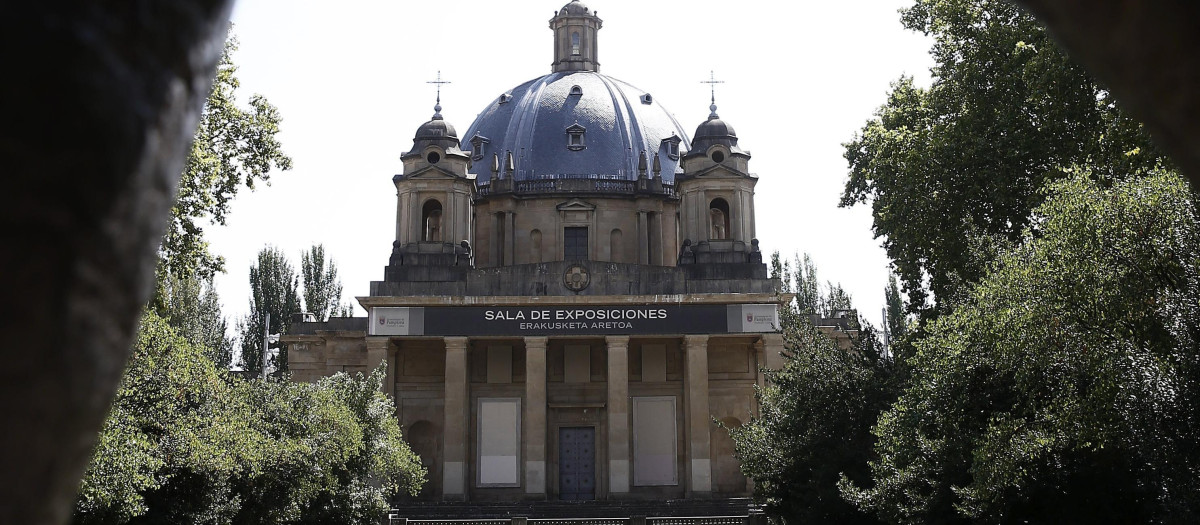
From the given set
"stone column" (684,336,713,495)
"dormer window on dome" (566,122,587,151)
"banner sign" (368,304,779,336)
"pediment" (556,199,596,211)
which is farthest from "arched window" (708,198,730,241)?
"dormer window on dome" (566,122,587,151)

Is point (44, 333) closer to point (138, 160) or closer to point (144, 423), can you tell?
point (138, 160)

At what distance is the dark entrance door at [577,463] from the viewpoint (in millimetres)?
47188

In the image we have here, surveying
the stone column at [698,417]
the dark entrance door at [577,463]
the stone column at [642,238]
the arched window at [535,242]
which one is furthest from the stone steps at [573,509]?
the arched window at [535,242]

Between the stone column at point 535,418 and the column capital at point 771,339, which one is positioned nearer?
the stone column at point 535,418

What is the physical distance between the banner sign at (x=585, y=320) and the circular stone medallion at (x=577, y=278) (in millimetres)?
766

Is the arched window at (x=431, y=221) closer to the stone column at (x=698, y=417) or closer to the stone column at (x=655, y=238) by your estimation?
the stone column at (x=655, y=238)

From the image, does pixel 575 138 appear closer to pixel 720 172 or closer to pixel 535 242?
pixel 535 242

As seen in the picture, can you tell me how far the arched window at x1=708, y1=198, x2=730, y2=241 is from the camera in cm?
4944

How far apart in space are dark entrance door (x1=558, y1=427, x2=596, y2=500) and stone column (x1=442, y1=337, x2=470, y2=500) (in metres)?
4.78

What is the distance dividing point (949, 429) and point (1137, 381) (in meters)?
4.93

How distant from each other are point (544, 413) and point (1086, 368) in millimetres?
31780

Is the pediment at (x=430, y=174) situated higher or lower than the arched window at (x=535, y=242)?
higher

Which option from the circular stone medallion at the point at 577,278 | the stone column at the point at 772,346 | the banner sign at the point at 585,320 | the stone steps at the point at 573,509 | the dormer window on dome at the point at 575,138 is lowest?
the stone steps at the point at 573,509

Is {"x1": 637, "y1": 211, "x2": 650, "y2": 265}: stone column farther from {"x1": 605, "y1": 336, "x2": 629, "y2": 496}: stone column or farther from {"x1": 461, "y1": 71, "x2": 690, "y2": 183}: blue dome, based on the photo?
{"x1": 605, "y1": 336, "x2": 629, "y2": 496}: stone column
